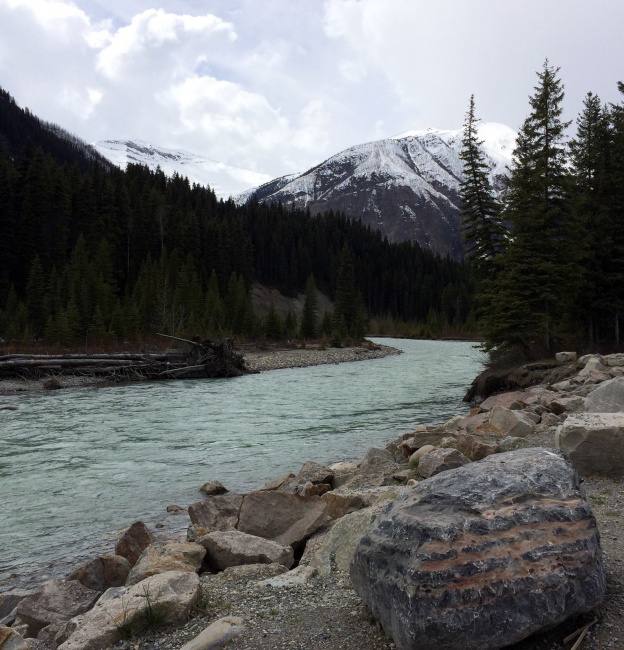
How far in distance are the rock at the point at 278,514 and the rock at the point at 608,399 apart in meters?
5.89

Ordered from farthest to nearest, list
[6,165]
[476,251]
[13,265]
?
[6,165]
[13,265]
[476,251]

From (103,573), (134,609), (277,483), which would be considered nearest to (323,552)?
(134,609)

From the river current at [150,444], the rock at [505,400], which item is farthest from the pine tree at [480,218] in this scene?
the rock at [505,400]

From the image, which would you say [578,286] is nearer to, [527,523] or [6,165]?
[527,523]

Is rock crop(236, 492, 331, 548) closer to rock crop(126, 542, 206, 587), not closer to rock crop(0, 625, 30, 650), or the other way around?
rock crop(126, 542, 206, 587)

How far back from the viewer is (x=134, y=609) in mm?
4441

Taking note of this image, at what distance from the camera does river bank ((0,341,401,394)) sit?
26906mm

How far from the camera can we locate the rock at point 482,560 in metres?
3.43

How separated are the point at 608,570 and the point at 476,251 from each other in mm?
27704

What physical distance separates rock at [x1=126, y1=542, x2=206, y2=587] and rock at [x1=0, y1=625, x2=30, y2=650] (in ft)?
3.36

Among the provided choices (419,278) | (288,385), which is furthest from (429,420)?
(419,278)

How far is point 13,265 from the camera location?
68.6 metres

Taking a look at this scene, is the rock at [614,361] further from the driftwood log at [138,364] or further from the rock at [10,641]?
the driftwood log at [138,364]

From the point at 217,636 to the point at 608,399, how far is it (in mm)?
8937
